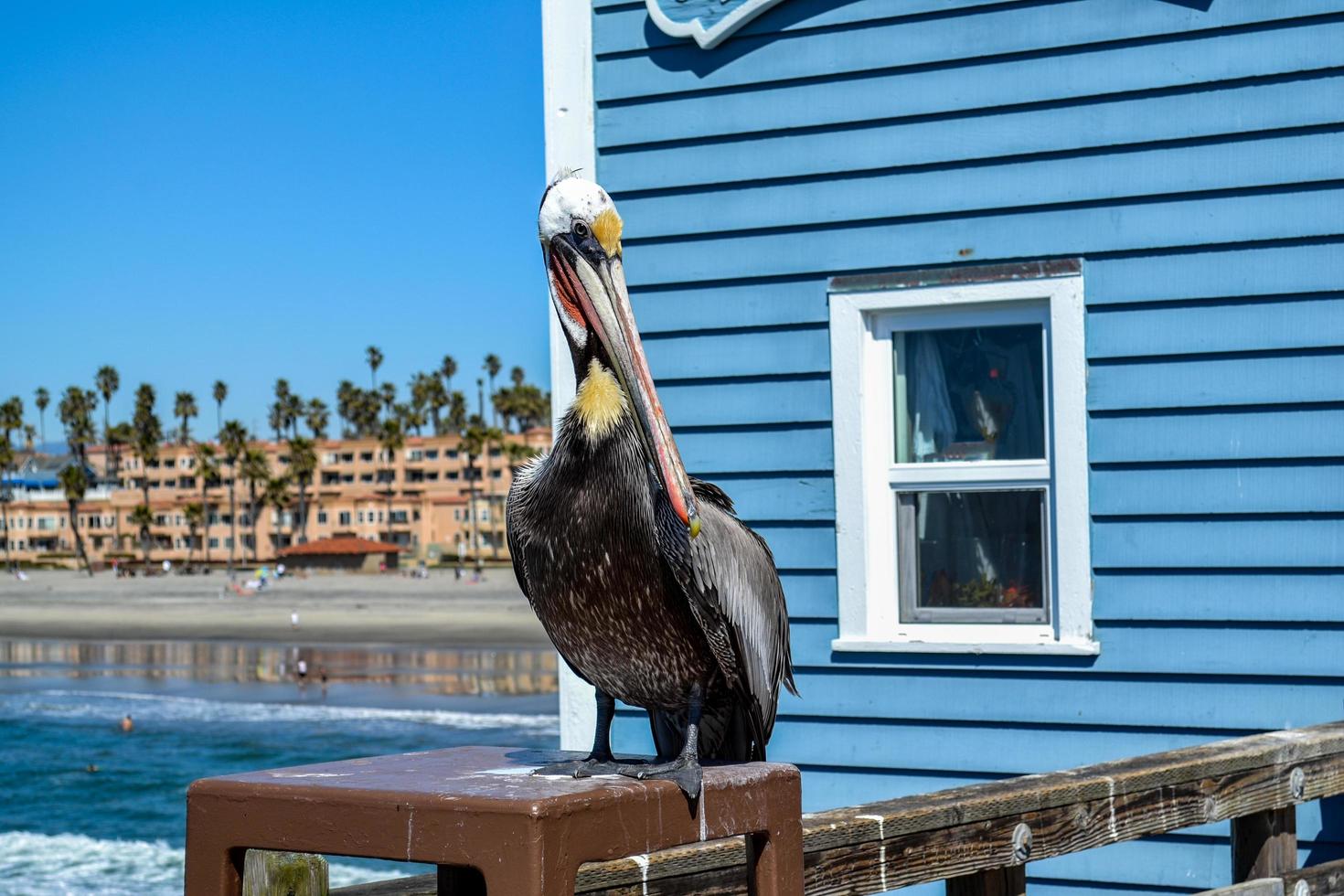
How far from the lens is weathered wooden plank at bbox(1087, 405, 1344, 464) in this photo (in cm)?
515

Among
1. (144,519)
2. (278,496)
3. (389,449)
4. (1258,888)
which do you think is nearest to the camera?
(1258,888)

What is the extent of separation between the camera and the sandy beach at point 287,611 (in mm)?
52969

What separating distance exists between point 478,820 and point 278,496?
104982 millimetres

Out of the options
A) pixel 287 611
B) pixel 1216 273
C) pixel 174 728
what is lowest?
pixel 174 728

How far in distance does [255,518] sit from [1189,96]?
10772 centimetres

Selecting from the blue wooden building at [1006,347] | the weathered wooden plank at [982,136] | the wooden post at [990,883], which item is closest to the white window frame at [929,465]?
the blue wooden building at [1006,347]

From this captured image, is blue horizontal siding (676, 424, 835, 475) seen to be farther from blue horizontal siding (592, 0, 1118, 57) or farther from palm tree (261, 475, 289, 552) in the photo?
palm tree (261, 475, 289, 552)

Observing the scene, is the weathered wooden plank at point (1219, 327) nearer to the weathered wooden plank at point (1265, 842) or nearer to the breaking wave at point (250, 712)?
the weathered wooden plank at point (1265, 842)

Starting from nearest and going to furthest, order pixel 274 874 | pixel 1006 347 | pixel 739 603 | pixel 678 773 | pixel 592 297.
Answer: pixel 274 874 < pixel 678 773 < pixel 592 297 < pixel 739 603 < pixel 1006 347

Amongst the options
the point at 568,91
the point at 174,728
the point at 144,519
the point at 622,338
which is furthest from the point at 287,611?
the point at 622,338

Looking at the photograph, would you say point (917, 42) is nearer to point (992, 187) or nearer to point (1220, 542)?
point (992, 187)

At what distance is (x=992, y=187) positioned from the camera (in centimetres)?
561

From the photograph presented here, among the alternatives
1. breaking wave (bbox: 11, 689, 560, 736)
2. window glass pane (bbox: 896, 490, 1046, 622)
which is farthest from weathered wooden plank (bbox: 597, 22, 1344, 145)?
breaking wave (bbox: 11, 689, 560, 736)

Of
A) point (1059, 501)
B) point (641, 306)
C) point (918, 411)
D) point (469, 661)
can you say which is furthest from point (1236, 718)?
point (469, 661)
